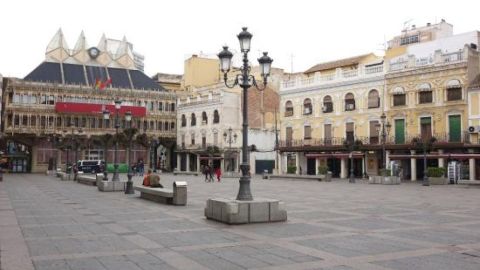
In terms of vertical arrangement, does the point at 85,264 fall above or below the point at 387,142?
below

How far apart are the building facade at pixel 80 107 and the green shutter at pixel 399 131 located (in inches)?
1097

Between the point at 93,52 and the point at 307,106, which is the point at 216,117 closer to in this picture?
the point at 307,106

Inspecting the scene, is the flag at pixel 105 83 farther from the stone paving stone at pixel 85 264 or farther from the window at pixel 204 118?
the stone paving stone at pixel 85 264

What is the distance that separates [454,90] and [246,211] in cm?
3393

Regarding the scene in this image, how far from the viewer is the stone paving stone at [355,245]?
349 inches

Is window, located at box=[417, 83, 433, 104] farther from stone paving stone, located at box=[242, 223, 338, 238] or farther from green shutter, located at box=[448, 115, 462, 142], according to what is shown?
stone paving stone, located at box=[242, 223, 338, 238]

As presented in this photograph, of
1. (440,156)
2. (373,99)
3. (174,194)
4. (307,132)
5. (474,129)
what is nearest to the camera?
(174,194)

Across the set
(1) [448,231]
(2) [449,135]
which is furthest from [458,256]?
(2) [449,135]

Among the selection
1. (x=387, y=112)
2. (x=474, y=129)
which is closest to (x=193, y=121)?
(x=387, y=112)

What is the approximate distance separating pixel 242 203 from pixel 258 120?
52420 mm

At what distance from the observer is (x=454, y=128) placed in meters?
41.2

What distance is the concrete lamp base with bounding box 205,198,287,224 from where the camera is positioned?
12258 millimetres

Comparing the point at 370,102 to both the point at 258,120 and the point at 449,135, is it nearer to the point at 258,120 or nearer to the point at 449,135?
the point at 449,135

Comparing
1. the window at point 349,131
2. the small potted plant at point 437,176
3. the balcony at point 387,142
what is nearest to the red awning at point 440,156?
the balcony at point 387,142
